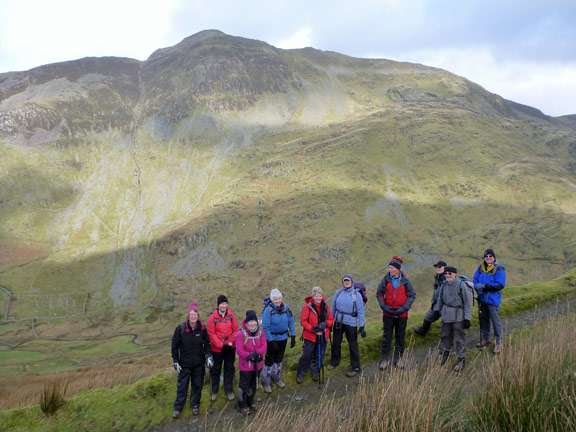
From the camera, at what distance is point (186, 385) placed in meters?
9.62

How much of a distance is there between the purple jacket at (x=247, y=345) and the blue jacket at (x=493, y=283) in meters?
7.43

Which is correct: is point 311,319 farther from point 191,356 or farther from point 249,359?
point 191,356

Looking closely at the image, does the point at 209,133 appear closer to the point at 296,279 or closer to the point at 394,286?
the point at 296,279

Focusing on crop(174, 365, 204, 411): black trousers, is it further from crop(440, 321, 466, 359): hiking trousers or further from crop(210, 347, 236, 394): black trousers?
crop(440, 321, 466, 359): hiking trousers

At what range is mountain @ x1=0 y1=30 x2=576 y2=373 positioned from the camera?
7556 centimetres

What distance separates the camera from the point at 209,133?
495 feet

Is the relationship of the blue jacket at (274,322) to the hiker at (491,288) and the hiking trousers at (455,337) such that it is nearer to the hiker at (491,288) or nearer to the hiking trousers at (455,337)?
the hiking trousers at (455,337)

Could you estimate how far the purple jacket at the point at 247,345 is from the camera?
9.08 metres

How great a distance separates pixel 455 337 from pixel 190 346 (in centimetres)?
788

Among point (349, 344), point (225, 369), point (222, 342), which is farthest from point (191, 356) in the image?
point (349, 344)

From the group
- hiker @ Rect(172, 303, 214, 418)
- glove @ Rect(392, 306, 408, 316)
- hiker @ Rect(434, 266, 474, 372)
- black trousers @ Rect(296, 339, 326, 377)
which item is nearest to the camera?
hiker @ Rect(172, 303, 214, 418)

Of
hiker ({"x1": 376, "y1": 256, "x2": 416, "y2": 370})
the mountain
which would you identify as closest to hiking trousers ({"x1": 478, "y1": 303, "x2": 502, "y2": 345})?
hiker ({"x1": 376, "y1": 256, "x2": 416, "y2": 370})

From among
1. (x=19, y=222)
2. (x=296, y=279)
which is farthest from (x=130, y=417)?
(x=19, y=222)

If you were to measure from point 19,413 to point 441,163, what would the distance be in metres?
120
